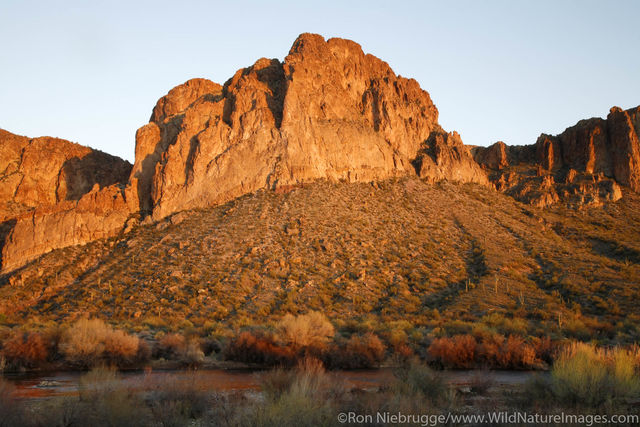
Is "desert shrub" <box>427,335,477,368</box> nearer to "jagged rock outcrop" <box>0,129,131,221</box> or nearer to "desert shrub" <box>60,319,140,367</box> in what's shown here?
"desert shrub" <box>60,319,140,367</box>

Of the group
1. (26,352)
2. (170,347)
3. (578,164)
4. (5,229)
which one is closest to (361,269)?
(170,347)

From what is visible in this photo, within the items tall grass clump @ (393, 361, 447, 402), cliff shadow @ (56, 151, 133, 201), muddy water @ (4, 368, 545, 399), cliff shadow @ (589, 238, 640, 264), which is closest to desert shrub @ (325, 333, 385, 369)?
muddy water @ (4, 368, 545, 399)

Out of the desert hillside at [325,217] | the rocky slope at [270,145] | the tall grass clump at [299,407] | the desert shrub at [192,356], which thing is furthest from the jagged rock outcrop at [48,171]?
the tall grass clump at [299,407]

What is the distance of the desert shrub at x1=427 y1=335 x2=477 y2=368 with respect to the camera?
22.1 m

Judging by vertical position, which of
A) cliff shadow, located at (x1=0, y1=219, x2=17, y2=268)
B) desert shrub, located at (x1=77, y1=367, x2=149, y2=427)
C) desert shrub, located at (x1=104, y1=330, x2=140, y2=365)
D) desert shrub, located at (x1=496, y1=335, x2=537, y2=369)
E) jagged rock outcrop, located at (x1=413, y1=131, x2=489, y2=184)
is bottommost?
desert shrub, located at (x1=496, y1=335, x2=537, y2=369)

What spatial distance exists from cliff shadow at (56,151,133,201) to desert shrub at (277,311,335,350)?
178ft

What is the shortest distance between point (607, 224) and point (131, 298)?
169 feet

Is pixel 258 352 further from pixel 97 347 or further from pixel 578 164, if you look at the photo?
pixel 578 164

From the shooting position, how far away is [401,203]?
189 ft

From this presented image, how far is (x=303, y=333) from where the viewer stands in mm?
23906

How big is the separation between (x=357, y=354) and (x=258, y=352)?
4496 millimetres

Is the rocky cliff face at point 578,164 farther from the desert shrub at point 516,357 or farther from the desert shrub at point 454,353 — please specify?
the desert shrub at point 454,353

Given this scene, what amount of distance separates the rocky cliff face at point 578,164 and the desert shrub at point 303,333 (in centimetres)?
4803

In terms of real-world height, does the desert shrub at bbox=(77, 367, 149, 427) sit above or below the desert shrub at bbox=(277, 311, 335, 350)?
above
